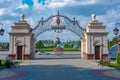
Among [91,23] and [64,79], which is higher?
[91,23]

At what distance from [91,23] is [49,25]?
6563mm

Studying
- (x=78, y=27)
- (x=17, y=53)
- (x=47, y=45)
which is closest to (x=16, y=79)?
(x=17, y=53)

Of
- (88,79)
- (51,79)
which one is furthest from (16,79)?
(88,79)

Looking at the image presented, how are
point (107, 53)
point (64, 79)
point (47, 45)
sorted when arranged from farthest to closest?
point (47, 45) → point (107, 53) → point (64, 79)

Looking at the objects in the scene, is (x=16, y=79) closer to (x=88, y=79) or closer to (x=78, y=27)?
(x=88, y=79)

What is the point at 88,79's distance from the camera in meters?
20.0

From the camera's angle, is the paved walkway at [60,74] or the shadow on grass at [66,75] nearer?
the shadow on grass at [66,75]

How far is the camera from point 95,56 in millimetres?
47781

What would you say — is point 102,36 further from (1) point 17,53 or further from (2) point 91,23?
(1) point 17,53

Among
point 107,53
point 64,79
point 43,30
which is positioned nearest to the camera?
point 64,79

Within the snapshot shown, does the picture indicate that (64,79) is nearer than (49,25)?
Yes

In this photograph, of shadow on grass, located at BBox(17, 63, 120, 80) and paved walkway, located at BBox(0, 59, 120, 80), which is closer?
shadow on grass, located at BBox(17, 63, 120, 80)

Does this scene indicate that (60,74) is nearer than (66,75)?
No

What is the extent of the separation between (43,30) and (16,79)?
1209 inches
